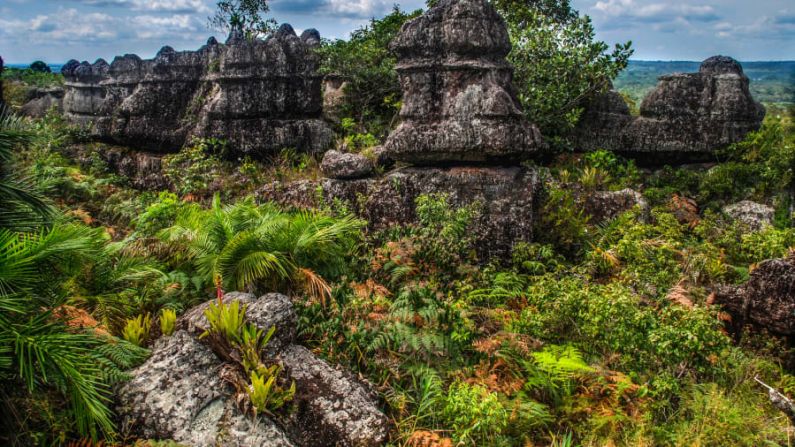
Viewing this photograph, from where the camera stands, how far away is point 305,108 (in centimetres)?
1201

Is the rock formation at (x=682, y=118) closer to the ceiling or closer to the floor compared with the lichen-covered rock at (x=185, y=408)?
closer to the ceiling

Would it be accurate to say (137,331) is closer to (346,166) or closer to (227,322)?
(227,322)

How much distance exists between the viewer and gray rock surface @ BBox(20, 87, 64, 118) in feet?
69.0

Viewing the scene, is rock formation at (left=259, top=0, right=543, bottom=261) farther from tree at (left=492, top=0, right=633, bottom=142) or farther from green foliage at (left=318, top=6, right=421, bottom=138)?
green foliage at (left=318, top=6, right=421, bottom=138)

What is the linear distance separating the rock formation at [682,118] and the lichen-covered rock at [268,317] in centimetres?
863

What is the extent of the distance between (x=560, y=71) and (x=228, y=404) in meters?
9.71

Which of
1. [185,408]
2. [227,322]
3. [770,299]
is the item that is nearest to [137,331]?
[227,322]

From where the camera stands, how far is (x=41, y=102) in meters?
22.5

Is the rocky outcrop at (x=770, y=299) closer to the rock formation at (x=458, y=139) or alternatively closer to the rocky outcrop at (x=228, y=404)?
the rock formation at (x=458, y=139)

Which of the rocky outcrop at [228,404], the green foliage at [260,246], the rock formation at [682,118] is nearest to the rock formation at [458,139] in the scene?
the green foliage at [260,246]

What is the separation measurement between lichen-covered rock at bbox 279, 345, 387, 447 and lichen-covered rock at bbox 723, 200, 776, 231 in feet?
25.1

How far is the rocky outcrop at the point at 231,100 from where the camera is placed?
1162 cm

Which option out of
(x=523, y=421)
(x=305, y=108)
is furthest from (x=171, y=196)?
(x=523, y=421)

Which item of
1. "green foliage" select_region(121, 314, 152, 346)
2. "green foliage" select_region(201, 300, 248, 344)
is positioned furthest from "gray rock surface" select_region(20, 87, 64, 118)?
"green foliage" select_region(201, 300, 248, 344)
